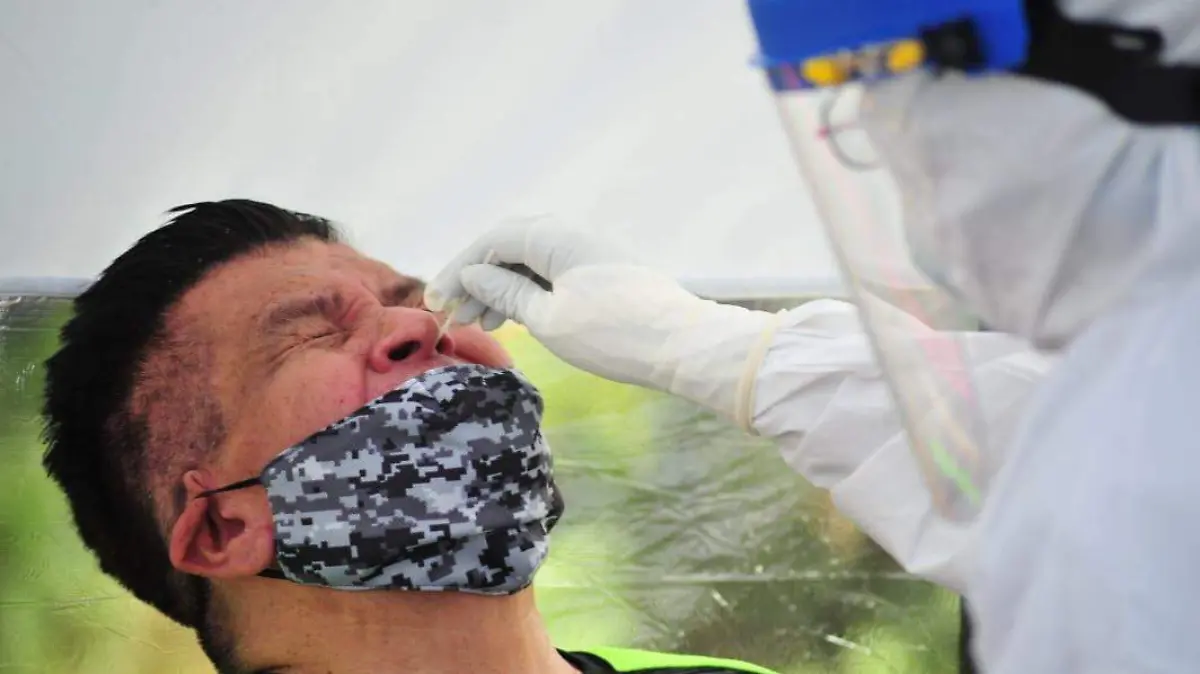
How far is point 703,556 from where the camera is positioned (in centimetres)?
201

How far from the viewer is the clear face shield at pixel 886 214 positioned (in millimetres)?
805

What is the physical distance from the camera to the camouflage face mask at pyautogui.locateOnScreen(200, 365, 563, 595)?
1.32m

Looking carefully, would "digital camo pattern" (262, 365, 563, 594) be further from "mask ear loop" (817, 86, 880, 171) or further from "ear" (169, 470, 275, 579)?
"mask ear loop" (817, 86, 880, 171)

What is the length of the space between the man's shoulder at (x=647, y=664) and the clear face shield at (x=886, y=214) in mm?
734

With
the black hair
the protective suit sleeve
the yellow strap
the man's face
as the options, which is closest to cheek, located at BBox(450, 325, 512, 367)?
the man's face

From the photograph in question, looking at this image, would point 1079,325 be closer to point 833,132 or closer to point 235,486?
point 833,132

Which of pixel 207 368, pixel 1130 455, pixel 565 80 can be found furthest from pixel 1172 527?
pixel 565 80

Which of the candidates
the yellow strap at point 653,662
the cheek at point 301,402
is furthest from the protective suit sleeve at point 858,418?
the cheek at point 301,402

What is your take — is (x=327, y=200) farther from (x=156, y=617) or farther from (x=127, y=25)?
(x=156, y=617)

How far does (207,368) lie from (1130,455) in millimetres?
1141

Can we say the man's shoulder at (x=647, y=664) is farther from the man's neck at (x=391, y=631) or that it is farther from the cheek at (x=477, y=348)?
the cheek at (x=477, y=348)

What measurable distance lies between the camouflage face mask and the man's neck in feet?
0.24

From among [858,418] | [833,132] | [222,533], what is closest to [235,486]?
[222,533]

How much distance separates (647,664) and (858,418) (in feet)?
1.91
